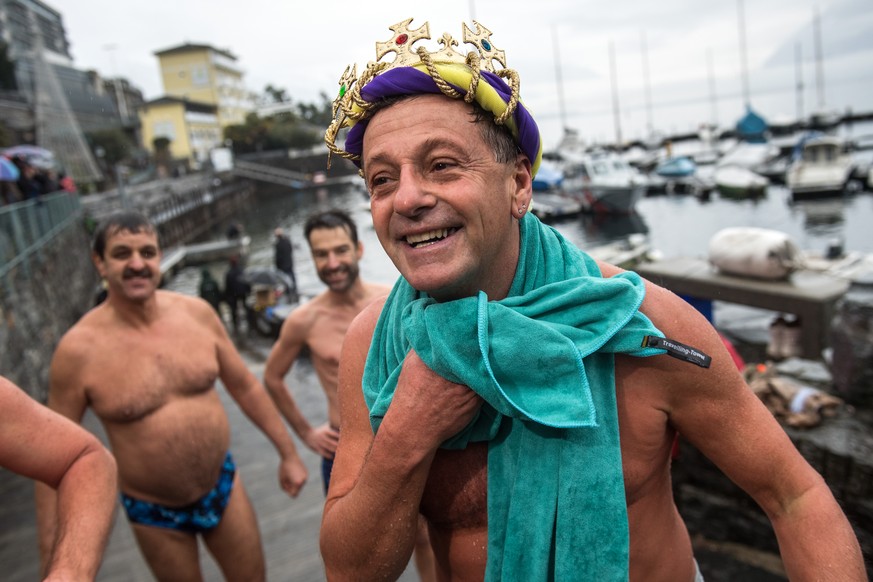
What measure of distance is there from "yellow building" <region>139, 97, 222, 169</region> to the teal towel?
69.0 meters

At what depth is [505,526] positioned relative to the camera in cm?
151

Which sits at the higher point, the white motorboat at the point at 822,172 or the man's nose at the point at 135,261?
the man's nose at the point at 135,261

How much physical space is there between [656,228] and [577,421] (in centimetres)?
3307

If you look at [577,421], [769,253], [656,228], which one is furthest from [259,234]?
[577,421]

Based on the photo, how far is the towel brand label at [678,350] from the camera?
1.44 m

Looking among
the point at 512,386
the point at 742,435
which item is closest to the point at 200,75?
the point at 512,386

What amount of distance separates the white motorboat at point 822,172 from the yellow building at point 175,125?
53748 mm

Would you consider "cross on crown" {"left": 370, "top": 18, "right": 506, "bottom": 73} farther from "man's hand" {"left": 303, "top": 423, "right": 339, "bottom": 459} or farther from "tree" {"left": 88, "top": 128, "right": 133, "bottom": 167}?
"tree" {"left": 88, "top": 128, "right": 133, "bottom": 167}

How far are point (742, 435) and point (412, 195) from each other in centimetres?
96

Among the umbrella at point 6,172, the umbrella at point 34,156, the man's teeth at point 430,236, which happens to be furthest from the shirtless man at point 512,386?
the umbrella at point 34,156

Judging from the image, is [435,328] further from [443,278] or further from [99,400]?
[99,400]

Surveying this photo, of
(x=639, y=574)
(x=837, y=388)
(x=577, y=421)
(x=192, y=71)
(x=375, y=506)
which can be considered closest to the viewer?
(x=577, y=421)

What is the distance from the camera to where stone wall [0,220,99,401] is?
29.2ft

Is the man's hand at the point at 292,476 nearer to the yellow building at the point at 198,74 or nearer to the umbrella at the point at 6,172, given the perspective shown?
the umbrella at the point at 6,172
